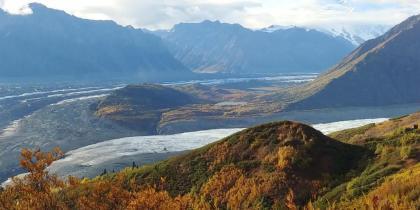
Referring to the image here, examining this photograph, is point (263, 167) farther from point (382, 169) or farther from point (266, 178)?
point (382, 169)

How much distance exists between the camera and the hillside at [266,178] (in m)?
29.3

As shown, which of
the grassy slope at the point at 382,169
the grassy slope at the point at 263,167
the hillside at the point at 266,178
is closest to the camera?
the grassy slope at the point at 382,169

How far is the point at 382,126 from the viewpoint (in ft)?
233

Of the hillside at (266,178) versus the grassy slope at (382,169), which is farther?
the hillside at (266,178)

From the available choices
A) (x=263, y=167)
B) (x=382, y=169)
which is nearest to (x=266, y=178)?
(x=263, y=167)

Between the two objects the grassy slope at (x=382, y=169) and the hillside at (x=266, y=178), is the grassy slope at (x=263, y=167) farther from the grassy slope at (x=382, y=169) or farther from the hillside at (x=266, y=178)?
the grassy slope at (x=382, y=169)

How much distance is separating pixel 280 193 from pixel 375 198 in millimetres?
10044

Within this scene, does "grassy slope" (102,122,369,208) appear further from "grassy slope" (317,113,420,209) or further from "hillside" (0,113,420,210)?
"grassy slope" (317,113,420,209)

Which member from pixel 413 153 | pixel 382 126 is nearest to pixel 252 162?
pixel 413 153

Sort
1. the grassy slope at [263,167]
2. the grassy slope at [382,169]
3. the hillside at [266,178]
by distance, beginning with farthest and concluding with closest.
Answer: the grassy slope at [263,167] → the hillside at [266,178] → the grassy slope at [382,169]

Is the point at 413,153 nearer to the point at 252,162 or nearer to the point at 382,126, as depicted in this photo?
the point at 252,162

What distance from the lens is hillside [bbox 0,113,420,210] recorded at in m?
29.3

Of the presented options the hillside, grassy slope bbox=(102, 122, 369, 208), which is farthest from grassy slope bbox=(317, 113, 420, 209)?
grassy slope bbox=(102, 122, 369, 208)

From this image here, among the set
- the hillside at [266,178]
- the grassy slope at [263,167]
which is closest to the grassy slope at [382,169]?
the hillside at [266,178]
